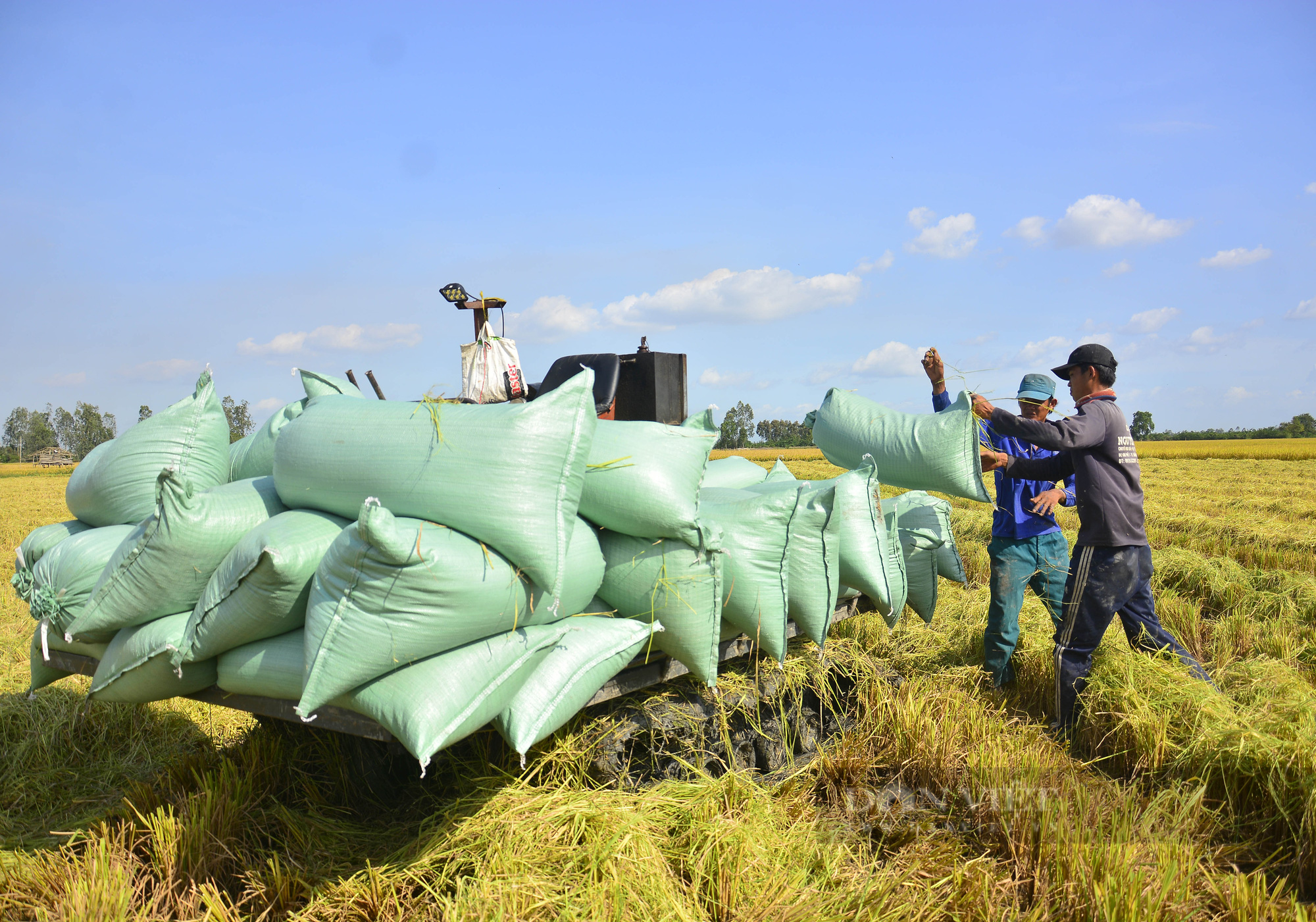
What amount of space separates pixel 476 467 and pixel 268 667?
0.72m

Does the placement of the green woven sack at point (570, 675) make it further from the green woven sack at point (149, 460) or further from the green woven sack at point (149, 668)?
the green woven sack at point (149, 460)

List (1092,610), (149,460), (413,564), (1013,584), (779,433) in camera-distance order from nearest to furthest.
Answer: (413,564) < (149,460) < (1092,610) < (1013,584) < (779,433)

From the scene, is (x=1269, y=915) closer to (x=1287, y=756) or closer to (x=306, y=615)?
(x=1287, y=756)

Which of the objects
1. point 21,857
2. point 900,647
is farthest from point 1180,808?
point 21,857

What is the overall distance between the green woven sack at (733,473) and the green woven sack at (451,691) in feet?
5.07

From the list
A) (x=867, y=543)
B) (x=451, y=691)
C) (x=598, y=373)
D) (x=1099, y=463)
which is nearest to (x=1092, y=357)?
(x=1099, y=463)

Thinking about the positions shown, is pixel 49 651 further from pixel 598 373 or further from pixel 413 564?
pixel 598 373

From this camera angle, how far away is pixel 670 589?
2.35m

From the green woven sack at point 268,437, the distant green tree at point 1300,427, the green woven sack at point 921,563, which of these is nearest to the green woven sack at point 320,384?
the green woven sack at point 268,437

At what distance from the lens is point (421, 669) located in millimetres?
1878

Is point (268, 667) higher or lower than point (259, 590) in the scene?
lower

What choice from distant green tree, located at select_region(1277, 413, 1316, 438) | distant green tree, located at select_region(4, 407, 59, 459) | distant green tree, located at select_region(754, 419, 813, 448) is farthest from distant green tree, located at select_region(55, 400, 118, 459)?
distant green tree, located at select_region(1277, 413, 1316, 438)

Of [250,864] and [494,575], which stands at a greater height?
[494,575]

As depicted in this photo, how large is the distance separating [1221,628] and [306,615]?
5.15m
